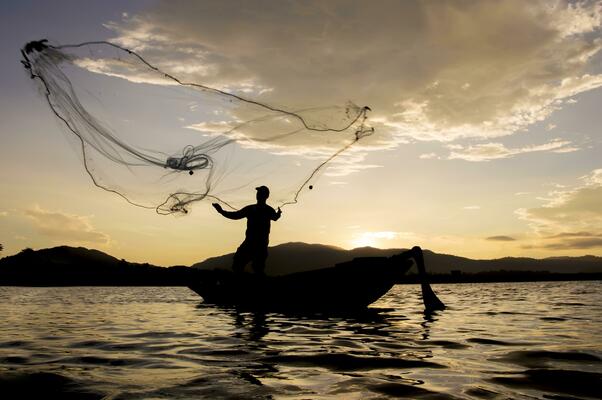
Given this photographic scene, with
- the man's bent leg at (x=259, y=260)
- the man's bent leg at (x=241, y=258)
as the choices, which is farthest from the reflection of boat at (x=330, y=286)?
the man's bent leg at (x=241, y=258)

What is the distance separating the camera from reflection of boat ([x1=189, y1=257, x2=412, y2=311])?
14773mm

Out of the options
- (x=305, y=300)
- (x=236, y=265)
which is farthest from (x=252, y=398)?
(x=236, y=265)

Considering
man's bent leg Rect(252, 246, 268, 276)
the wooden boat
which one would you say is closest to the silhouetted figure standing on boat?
the wooden boat

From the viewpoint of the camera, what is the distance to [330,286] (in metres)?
15.1

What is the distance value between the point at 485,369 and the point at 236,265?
12845 mm

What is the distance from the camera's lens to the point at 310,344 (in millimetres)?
8477

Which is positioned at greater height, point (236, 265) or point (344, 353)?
point (236, 265)

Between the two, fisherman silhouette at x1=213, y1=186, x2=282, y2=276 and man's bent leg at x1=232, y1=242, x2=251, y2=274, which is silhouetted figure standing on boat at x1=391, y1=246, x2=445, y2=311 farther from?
man's bent leg at x1=232, y1=242, x2=251, y2=274

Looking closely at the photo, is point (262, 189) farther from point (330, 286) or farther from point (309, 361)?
point (309, 361)

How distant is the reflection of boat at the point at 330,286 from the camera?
48.5 feet

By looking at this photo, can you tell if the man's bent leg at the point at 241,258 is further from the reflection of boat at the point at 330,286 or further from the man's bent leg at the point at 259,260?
the reflection of boat at the point at 330,286

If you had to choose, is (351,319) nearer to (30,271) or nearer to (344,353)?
(344,353)

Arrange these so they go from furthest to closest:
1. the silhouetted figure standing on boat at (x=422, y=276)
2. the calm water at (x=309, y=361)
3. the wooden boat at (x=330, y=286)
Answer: the silhouetted figure standing on boat at (x=422, y=276) → the wooden boat at (x=330, y=286) → the calm water at (x=309, y=361)

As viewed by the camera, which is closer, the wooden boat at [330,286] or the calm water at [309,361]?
the calm water at [309,361]
